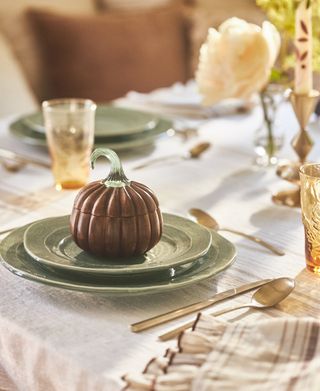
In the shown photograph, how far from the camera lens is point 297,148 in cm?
126

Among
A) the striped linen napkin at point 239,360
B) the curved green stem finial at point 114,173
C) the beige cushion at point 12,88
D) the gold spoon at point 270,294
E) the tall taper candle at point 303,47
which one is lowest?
the beige cushion at point 12,88

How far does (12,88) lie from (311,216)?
5.71ft

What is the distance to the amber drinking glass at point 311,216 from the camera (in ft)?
2.94

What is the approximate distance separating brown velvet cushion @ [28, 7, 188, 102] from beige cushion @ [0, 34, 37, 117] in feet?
0.73

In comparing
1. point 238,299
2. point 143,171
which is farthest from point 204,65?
point 238,299

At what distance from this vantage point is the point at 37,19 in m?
2.71

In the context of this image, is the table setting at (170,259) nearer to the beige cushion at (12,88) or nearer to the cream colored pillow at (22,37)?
the beige cushion at (12,88)

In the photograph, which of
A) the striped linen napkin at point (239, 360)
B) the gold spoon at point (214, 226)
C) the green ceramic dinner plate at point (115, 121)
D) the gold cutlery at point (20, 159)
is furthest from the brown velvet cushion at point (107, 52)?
the striped linen napkin at point (239, 360)

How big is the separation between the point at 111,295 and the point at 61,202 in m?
0.43

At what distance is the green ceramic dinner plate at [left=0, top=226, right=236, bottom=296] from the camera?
79 cm

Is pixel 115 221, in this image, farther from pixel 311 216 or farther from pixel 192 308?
pixel 311 216

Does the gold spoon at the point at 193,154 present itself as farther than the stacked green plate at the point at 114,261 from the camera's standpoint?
Yes

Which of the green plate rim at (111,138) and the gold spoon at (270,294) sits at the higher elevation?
the gold spoon at (270,294)

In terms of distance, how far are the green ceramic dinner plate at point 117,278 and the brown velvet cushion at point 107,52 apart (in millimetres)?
1916
